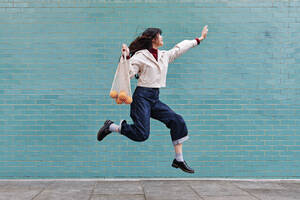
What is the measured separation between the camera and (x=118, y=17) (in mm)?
6746

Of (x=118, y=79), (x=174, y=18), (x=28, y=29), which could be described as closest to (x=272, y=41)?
(x=174, y=18)

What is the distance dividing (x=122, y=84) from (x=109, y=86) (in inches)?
101

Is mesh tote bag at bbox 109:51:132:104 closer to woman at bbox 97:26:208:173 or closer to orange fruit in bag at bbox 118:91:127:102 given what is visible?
orange fruit in bag at bbox 118:91:127:102

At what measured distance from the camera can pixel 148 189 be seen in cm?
602

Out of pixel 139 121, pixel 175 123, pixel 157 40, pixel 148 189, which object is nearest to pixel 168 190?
pixel 148 189

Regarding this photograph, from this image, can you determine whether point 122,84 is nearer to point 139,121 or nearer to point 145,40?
point 139,121

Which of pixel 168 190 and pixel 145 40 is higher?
pixel 145 40

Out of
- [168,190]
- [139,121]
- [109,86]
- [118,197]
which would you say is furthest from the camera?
[109,86]

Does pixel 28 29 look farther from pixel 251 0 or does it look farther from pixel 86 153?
pixel 251 0

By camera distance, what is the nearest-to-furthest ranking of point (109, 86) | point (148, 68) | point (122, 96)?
1. point (122, 96)
2. point (148, 68)
3. point (109, 86)

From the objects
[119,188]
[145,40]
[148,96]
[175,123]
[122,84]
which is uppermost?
[145,40]

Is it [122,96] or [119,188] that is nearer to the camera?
[122,96]

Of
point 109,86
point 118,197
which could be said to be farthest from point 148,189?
point 109,86

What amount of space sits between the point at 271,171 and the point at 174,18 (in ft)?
11.3
